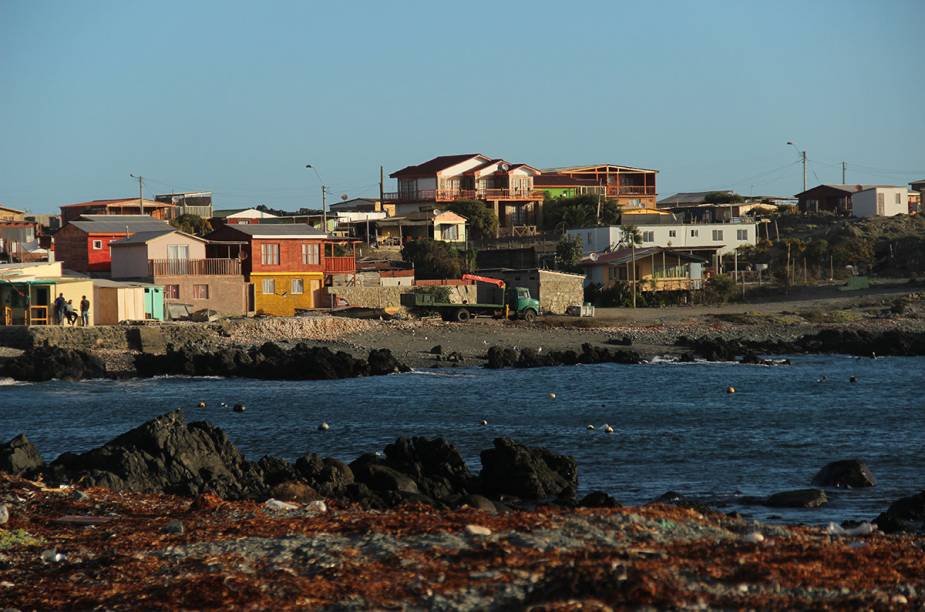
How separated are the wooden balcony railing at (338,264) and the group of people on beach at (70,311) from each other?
14.3 metres

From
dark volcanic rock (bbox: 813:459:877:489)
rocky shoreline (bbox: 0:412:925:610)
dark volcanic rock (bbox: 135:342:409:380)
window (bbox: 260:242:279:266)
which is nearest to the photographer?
rocky shoreline (bbox: 0:412:925:610)

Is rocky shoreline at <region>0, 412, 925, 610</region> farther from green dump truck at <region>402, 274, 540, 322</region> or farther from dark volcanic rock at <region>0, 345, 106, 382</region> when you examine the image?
green dump truck at <region>402, 274, 540, 322</region>

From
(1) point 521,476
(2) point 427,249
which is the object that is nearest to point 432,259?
(2) point 427,249

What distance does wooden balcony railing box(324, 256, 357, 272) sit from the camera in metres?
60.5

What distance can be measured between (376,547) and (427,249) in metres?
61.6

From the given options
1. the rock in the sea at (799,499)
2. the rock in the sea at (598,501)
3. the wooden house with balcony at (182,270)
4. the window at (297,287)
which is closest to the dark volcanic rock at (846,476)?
the rock in the sea at (799,499)

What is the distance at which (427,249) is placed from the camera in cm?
7375

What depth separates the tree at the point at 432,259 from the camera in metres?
71.2

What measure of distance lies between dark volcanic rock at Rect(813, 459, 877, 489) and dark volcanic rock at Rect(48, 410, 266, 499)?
9.86 m

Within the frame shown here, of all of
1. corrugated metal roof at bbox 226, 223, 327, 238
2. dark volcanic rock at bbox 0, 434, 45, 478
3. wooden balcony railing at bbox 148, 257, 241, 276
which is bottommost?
dark volcanic rock at bbox 0, 434, 45, 478

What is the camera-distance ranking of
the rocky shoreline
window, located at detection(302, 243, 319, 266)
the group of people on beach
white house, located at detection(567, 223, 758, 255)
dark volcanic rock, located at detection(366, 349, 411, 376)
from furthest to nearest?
white house, located at detection(567, 223, 758, 255) < window, located at detection(302, 243, 319, 266) < the group of people on beach < dark volcanic rock, located at detection(366, 349, 411, 376) < the rocky shoreline

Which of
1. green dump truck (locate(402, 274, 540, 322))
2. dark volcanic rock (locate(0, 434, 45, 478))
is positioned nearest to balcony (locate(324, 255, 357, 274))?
green dump truck (locate(402, 274, 540, 322))

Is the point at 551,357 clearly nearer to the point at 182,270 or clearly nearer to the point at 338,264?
the point at 338,264

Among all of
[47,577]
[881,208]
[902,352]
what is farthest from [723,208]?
[47,577]
